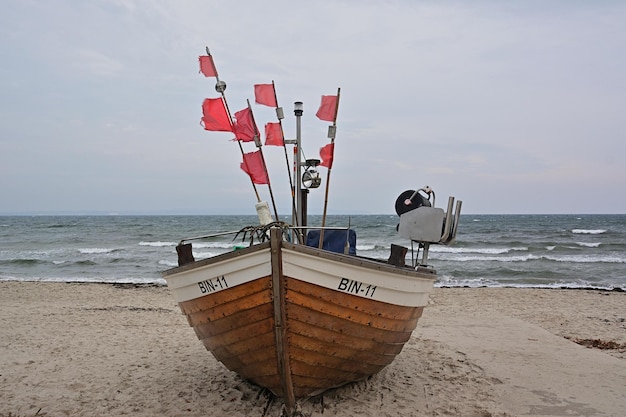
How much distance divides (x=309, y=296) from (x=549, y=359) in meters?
4.68

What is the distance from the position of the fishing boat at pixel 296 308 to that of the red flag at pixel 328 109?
155 cm

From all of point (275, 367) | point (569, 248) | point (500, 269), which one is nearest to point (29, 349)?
point (275, 367)

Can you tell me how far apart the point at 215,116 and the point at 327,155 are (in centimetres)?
136

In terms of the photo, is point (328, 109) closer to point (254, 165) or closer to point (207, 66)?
point (254, 165)

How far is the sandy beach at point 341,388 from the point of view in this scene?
524cm

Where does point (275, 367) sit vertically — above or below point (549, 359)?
above

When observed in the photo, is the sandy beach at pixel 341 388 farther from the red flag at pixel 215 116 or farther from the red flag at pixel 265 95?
the red flag at pixel 265 95

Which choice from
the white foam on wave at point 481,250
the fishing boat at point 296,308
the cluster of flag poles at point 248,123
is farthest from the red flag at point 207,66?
the white foam on wave at point 481,250

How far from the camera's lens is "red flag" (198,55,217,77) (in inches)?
218

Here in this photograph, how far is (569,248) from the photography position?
28.1 metres

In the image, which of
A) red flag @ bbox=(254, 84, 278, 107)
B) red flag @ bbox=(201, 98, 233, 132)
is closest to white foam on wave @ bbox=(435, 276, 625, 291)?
red flag @ bbox=(254, 84, 278, 107)

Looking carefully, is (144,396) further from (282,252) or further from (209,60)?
(209,60)

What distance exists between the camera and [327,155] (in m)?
5.93

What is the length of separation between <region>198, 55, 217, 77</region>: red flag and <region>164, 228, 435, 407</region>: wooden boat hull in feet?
7.24
